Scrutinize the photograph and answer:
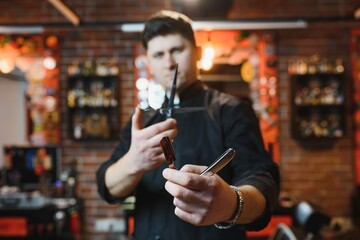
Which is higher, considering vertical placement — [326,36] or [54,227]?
[326,36]

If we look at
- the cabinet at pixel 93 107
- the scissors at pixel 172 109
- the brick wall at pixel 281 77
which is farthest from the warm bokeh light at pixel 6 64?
the scissors at pixel 172 109

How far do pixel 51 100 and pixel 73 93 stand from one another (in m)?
0.31

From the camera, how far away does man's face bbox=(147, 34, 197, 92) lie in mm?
1282

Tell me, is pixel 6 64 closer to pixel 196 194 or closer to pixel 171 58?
pixel 171 58

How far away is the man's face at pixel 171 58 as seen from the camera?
128 centimetres

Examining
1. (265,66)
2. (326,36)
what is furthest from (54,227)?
(326,36)

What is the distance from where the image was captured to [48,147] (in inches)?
160

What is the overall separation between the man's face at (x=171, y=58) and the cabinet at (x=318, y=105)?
3.20 m

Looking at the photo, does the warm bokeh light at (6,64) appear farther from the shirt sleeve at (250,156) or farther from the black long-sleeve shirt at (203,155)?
the shirt sleeve at (250,156)

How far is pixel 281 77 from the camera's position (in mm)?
4496

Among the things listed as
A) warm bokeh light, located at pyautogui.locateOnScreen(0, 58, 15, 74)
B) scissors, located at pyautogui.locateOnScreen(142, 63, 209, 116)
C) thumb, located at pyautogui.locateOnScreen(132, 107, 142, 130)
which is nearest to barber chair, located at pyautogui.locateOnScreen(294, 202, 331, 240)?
scissors, located at pyautogui.locateOnScreen(142, 63, 209, 116)

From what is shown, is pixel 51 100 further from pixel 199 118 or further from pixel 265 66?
pixel 199 118

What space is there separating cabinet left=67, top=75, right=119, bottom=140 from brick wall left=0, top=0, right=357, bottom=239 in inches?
5.7

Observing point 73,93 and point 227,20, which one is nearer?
point 227,20
